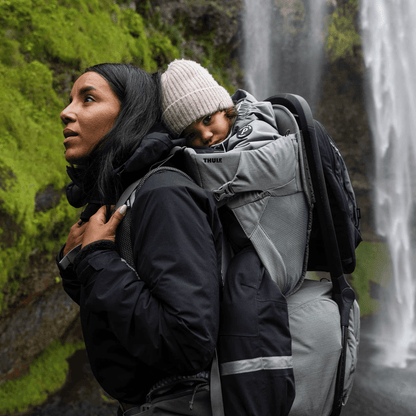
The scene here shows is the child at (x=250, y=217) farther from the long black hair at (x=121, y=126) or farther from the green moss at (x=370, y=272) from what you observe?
the green moss at (x=370, y=272)

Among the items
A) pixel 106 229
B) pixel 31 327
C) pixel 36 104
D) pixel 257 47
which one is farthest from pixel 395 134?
pixel 106 229

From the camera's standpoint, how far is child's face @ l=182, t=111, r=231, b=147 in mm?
1500

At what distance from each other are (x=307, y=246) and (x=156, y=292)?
2.06 feet

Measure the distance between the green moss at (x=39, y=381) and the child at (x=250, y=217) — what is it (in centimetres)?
360

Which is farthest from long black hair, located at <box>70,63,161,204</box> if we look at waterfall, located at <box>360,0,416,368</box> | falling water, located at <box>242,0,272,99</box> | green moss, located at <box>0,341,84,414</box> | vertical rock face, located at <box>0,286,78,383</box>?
waterfall, located at <box>360,0,416,368</box>

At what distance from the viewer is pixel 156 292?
3.60 ft

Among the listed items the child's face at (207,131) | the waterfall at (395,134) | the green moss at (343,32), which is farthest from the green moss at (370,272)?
the child's face at (207,131)

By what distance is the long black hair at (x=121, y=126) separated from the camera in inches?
55.6

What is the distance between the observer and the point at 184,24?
8.44m

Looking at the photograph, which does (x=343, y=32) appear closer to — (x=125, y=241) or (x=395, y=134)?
(x=395, y=134)

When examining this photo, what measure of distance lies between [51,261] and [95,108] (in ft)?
10.1

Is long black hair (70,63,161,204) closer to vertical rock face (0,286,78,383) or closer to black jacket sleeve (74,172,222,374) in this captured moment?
black jacket sleeve (74,172,222,374)

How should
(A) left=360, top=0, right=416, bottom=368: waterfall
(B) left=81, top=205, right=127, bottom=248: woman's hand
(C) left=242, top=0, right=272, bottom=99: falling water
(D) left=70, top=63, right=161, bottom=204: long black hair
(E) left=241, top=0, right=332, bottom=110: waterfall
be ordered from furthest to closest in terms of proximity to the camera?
(A) left=360, top=0, right=416, bottom=368: waterfall < (E) left=241, top=0, right=332, bottom=110: waterfall < (C) left=242, top=0, right=272, bottom=99: falling water < (D) left=70, top=63, right=161, bottom=204: long black hair < (B) left=81, top=205, right=127, bottom=248: woman's hand

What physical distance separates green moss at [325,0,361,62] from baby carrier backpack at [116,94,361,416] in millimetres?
A: 10684
